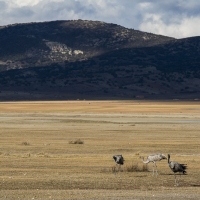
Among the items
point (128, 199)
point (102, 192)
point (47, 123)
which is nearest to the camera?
point (128, 199)

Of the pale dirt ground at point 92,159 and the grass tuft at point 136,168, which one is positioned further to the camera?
the grass tuft at point 136,168

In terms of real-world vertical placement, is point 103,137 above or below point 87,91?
below

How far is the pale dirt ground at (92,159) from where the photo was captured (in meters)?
23.3

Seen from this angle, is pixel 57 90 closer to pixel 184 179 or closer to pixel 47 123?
pixel 47 123

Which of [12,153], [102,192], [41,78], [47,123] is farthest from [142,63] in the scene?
[102,192]

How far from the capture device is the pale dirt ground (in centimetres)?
2328

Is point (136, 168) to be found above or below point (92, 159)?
below

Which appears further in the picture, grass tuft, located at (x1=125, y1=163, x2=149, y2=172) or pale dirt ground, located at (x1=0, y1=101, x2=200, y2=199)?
grass tuft, located at (x1=125, y1=163, x2=149, y2=172)

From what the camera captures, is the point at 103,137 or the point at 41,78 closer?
the point at 103,137

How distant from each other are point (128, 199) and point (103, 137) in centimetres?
3019

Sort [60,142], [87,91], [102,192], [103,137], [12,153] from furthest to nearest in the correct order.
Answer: [87,91] → [103,137] → [60,142] → [12,153] → [102,192]

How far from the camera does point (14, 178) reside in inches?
1038

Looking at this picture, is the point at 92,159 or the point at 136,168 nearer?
the point at 136,168

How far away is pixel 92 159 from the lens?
34844 millimetres
